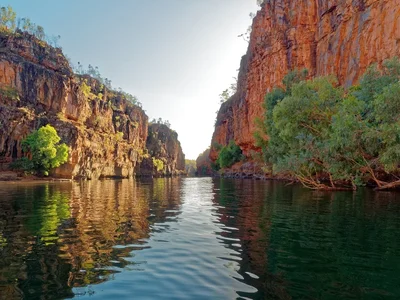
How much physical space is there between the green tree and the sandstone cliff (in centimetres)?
324

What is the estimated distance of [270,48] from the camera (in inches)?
3381

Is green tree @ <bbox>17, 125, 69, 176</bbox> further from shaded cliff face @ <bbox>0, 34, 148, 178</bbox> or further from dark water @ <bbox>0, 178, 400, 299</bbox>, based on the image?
dark water @ <bbox>0, 178, 400, 299</bbox>

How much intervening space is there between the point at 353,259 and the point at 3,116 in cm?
8572

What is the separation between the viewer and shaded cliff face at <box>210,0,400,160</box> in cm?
5012

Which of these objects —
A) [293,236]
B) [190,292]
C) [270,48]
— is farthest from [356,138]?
[270,48]

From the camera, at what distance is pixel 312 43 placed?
75438 mm

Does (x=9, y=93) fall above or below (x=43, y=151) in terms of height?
above

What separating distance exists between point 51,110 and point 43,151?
74.1 ft

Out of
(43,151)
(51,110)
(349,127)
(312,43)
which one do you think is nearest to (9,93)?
(51,110)

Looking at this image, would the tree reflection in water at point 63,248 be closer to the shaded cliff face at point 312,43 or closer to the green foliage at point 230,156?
the shaded cliff face at point 312,43

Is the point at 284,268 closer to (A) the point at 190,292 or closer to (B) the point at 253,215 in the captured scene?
(A) the point at 190,292

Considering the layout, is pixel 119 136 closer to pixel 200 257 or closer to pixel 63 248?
pixel 63 248

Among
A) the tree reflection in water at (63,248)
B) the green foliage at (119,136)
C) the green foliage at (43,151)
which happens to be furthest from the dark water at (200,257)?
the green foliage at (119,136)

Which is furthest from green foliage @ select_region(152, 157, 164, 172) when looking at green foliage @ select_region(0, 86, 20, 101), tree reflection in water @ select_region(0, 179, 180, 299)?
tree reflection in water @ select_region(0, 179, 180, 299)
